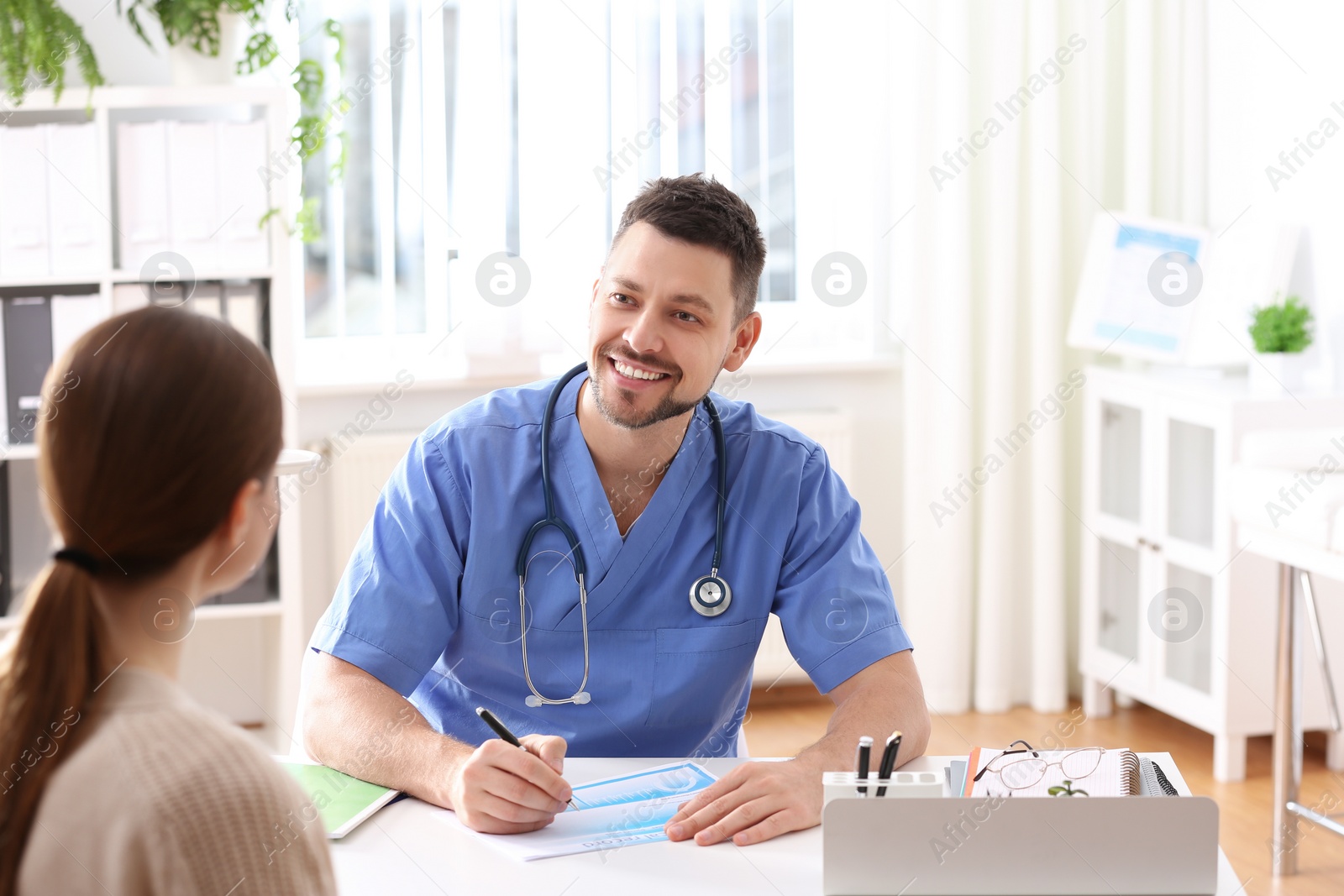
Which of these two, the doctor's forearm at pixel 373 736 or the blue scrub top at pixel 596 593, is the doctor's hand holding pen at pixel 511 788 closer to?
the doctor's forearm at pixel 373 736

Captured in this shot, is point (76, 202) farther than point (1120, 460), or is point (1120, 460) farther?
point (1120, 460)

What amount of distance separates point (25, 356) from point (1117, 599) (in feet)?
8.85

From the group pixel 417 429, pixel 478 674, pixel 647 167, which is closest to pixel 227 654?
pixel 417 429

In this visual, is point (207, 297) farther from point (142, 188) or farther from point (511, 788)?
point (511, 788)

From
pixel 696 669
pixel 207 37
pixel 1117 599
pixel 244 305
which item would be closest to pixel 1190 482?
pixel 1117 599

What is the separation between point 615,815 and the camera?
1.34 m

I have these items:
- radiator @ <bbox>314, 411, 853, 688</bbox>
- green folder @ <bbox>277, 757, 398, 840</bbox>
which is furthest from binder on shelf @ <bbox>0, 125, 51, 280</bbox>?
green folder @ <bbox>277, 757, 398, 840</bbox>

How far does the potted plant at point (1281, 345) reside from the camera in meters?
3.03

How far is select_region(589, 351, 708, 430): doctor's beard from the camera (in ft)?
5.54

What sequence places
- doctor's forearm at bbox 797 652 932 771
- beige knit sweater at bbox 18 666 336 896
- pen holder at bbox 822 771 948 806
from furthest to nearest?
doctor's forearm at bbox 797 652 932 771 → pen holder at bbox 822 771 948 806 → beige knit sweater at bbox 18 666 336 896

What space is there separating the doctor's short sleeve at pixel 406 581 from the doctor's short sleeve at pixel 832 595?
418mm

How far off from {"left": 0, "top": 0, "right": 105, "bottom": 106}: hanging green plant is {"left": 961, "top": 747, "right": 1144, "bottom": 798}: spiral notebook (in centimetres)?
247

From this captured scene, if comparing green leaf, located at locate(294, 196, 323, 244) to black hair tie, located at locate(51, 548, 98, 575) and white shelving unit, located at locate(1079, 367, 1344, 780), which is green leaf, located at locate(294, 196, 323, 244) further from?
black hair tie, located at locate(51, 548, 98, 575)

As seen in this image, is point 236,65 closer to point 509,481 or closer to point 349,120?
point 349,120
